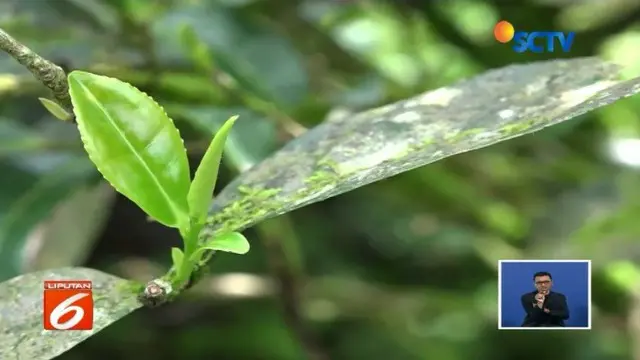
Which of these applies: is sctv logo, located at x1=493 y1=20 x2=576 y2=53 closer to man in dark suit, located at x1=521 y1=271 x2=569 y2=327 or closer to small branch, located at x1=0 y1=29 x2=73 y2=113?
man in dark suit, located at x1=521 y1=271 x2=569 y2=327

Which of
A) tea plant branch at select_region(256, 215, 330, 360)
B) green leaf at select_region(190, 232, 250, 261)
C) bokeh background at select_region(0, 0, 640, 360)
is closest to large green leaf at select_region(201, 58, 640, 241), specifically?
green leaf at select_region(190, 232, 250, 261)

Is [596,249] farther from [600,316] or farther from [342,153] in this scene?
[342,153]

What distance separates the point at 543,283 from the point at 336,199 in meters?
0.44

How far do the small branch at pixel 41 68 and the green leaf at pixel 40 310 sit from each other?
0.23 ft

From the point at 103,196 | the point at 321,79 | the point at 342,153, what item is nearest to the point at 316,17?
the point at 321,79

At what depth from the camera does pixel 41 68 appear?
28 centimetres

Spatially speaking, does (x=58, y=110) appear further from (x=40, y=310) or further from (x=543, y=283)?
(x=543, y=283)

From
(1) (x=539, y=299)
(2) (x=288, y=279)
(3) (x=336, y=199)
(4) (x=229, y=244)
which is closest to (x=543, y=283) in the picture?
(1) (x=539, y=299)

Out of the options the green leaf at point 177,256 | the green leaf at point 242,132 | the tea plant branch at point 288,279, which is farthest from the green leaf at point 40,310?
the tea plant branch at point 288,279

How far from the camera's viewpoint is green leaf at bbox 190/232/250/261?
0.90 ft

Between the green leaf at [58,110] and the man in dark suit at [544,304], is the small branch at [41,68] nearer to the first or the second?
the green leaf at [58,110]

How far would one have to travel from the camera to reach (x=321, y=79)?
2.30 ft

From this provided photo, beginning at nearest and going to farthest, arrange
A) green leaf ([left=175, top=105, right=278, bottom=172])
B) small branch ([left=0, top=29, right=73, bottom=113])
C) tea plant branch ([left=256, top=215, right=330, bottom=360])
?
small branch ([left=0, top=29, right=73, bottom=113]) → green leaf ([left=175, top=105, right=278, bottom=172]) → tea plant branch ([left=256, top=215, right=330, bottom=360])

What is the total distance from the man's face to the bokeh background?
5.5 inches
